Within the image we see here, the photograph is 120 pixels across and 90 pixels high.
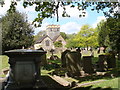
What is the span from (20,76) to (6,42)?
11619mm

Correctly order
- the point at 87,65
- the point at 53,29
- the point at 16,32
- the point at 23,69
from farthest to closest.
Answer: the point at 16,32 → the point at 53,29 → the point at 87,65 → the point at 23,69

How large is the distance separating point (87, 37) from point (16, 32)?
18.0 metres

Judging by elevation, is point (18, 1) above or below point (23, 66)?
above

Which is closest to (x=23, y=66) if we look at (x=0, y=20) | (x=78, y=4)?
(x=78, y=4)

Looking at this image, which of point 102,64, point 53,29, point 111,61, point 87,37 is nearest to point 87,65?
point 102,64

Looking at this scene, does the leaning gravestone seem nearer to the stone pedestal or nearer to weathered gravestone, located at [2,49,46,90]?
weathered gravestone, located at [2,49,46,90]

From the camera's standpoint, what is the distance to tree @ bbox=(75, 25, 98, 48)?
31.9 metres

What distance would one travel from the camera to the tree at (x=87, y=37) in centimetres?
3193

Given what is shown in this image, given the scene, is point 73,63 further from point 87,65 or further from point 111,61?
point 111,61

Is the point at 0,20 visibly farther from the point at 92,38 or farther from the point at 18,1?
the point at 92,38

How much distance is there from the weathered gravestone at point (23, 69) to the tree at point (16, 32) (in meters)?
11.0

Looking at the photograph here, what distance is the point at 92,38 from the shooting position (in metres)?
32.2

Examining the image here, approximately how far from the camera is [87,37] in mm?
33656

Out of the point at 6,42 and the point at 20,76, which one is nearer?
the point at 20,76
